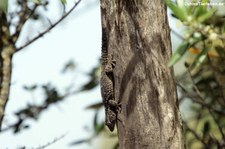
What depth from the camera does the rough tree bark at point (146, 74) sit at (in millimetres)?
2438

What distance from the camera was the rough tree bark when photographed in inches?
96.0

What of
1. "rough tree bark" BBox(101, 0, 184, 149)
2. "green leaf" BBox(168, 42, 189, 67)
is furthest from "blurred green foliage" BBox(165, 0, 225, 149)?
"rough tree bark" BBox(101, 0, 184, 149)

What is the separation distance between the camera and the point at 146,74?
2.44 metres

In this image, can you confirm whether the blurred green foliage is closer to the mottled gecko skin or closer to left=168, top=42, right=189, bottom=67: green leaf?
left=168, top=42, right=189, bottom=67: green leaf

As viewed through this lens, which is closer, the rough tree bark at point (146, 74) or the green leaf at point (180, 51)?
the green leaf at point (180, 51)

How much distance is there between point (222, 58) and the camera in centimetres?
393

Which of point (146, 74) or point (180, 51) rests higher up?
point (180, 51)

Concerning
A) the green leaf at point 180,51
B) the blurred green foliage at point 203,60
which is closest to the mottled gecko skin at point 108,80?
the blurred green foliage at point 203,60

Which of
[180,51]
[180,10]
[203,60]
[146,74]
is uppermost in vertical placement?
[180,10]

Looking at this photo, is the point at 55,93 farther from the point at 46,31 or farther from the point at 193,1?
the point at 193,1

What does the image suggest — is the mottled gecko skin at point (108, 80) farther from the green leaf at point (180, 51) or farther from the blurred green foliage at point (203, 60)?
the green leaf at point (180, 51)

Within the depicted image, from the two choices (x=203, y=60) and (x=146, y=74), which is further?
(x=203, y=60)

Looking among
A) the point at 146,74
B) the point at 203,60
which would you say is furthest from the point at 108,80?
the point at 203,60

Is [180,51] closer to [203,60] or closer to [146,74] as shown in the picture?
[146,74]
